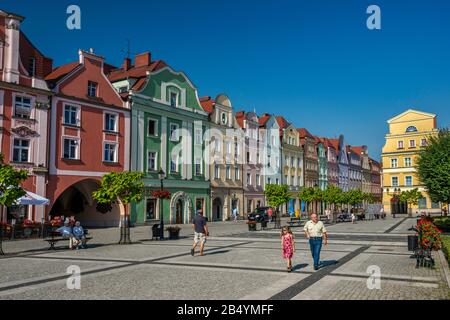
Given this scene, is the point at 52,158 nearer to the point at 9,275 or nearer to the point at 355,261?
the point at 9,275

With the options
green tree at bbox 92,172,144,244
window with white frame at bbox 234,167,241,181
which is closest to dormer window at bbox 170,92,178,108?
window with white frame at bbox 234,167,241,181

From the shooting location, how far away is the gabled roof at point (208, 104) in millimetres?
48775

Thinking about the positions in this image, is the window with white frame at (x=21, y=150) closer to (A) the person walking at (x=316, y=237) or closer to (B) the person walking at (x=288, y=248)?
(B) the person walking at (x=288, y=248)

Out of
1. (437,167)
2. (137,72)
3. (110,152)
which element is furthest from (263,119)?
(437,167)

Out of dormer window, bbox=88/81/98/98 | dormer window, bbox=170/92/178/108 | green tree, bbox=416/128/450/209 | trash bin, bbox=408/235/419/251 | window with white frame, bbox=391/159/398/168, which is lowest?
trash bin, bbox=408/235/419/251

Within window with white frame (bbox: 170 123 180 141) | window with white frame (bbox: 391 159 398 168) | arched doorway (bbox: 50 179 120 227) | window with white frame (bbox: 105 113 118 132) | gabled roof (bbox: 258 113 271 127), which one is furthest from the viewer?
window with white frame (bbox: 391 159 398 168)

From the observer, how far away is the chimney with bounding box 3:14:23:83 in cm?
2897

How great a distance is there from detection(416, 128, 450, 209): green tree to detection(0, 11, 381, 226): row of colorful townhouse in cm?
1979

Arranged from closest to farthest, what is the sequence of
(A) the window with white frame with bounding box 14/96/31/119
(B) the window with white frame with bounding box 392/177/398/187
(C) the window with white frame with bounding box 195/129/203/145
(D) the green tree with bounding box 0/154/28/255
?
(D) the green tree with bounding box 0/154/28/255, (A) the window with white frame with bounding box 14/96/31/119, (C) the window with white frame with bounding box 195/129/203/145, (B) the window with white frame with bounding box 392/177/398/187

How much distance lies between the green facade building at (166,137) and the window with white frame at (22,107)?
30.9 feet

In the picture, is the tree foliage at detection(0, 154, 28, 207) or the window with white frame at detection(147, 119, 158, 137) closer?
the tree foliage at detection(0, 154, 28, 207)

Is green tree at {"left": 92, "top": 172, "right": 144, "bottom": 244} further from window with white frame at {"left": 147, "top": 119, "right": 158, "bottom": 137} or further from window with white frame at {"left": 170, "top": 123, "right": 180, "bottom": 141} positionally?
window with white frame at {"left": 170, "top": 123, "right": 180, "bottom": 141}

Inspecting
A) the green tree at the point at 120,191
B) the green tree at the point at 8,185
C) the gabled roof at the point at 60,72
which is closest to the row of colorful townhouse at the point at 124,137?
the gabled roof at the point at 60,72

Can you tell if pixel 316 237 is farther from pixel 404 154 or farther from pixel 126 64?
pixel 404 154
